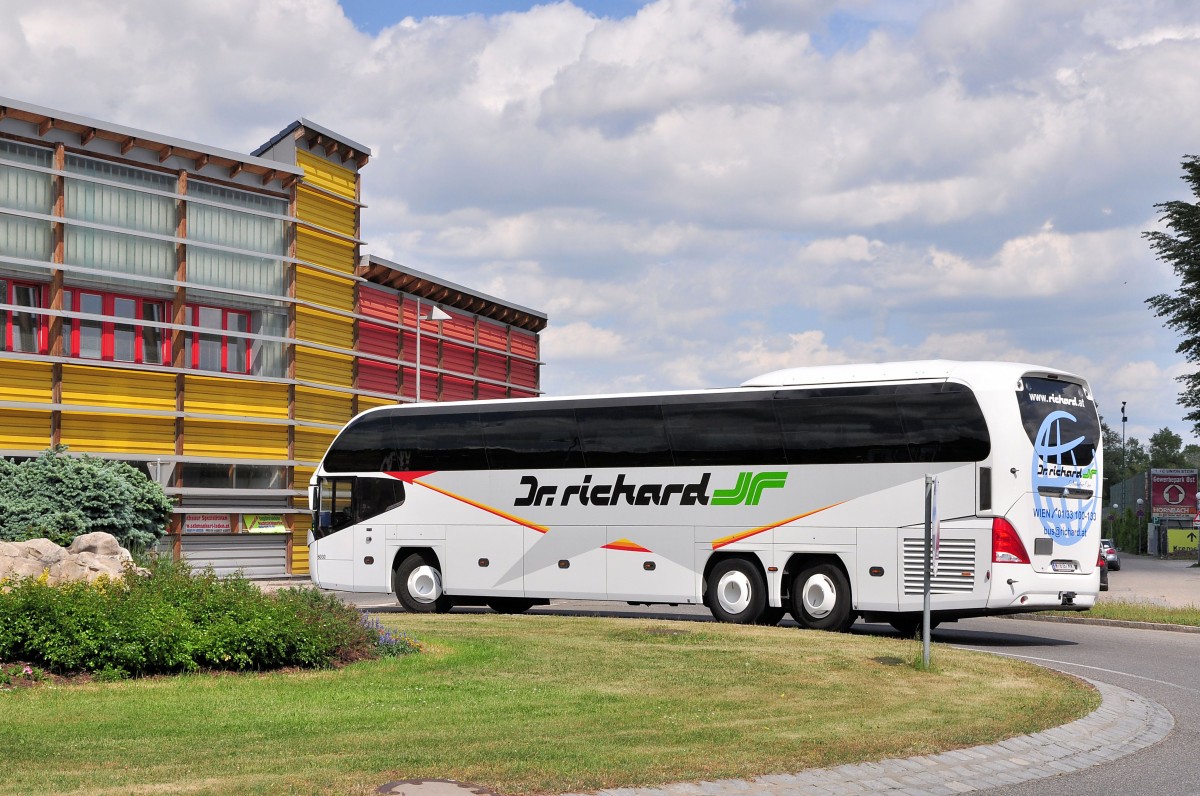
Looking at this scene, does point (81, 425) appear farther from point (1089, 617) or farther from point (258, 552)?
point (1089, 617)

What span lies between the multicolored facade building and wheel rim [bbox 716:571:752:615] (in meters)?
18.7

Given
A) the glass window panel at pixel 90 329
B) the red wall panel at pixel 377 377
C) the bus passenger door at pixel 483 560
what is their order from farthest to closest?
1. the red wall panel at pixel 377 377
2. the glass window panel at pixel 90 329
3. the bus passenger door at pixel 483 560

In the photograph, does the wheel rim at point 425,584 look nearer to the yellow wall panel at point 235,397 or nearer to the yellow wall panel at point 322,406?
the yellow wall panel at point 235,397

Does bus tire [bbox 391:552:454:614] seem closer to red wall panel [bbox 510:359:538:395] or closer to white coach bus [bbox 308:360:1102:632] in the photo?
white coach bus [bbox 308:360:1102:632]

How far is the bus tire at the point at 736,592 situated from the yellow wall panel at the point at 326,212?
73.4 ft

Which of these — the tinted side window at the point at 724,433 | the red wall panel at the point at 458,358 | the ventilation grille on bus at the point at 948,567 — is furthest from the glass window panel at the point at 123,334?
the ventilation grille on bus at the point at 948,567

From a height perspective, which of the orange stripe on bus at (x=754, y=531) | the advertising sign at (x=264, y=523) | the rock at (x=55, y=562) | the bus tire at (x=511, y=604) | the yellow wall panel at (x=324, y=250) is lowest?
the bus tire at (x=511, y=604)

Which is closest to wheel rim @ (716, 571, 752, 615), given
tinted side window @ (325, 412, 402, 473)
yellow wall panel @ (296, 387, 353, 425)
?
tinted side window @ (325, 412, 402, 473)

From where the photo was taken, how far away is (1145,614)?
2442 centimetres

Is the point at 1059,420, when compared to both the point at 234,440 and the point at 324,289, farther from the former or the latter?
the point at 324,289

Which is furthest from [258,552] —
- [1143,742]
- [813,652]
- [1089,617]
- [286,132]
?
[1143,742]

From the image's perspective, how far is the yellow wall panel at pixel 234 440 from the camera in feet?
121

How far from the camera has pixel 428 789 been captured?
7.94m

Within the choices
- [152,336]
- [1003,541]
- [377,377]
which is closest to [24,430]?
[152,336]
